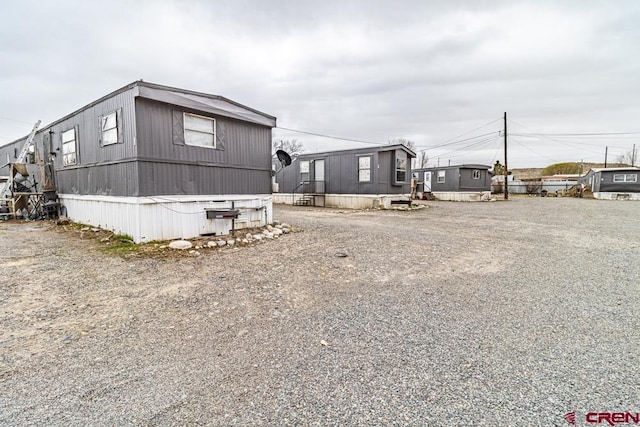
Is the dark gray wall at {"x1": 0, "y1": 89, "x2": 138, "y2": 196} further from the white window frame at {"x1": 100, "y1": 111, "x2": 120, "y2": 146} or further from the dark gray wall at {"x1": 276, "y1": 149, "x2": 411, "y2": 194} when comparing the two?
the dark gray wall at {"x1": 276, "y1": 149, "x2": 411, "y2": 194}

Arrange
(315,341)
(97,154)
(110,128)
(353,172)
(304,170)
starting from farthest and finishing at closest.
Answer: (304,170) → (353,172) → (97,154) → (110,128) → (315,341)

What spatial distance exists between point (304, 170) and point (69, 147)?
36.5 ft

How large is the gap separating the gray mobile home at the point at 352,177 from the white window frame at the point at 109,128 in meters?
10.8

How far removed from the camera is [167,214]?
20.9 feet

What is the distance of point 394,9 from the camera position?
10039 mm

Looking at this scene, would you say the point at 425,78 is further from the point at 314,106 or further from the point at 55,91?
the point at 55,91

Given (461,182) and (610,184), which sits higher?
(461,182)

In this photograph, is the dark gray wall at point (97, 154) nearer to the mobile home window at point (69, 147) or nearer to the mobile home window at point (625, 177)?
the mobile home window at point (69, 147)

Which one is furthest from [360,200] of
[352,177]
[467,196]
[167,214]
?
[467,196]

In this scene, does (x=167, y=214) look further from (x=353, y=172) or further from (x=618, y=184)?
(x=618, y=184)

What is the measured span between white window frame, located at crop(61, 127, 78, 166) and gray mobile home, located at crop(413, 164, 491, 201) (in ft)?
72.9

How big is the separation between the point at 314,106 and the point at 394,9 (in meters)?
16.4

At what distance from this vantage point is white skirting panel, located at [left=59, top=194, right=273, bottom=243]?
612 cm

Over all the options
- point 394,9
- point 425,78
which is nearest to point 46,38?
point 394,9
